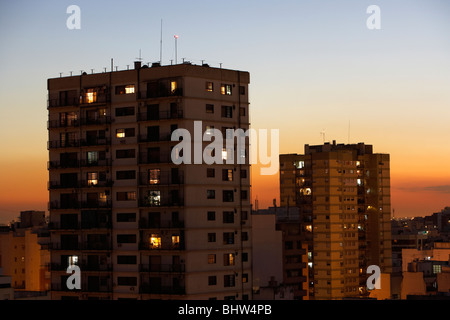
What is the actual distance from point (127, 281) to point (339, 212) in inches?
3565

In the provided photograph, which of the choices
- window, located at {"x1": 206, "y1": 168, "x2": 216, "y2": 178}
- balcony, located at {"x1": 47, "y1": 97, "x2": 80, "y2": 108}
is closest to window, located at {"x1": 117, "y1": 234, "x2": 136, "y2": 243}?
window, located at {"x1": 206, "y1": 168, "x2": 216, "y2": 178}

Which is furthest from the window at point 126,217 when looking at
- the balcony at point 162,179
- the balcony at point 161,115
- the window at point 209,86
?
the window at point 209,86

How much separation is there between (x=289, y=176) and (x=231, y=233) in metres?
89.9

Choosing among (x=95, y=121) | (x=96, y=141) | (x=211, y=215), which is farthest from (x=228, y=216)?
(x=95, y=121)

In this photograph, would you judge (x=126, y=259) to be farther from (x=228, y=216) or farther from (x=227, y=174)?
(x=227, y=174)

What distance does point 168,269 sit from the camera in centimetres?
9075

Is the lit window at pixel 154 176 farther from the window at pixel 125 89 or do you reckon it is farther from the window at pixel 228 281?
the window at pixel 228 281

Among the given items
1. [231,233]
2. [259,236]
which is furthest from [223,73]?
[259,236]

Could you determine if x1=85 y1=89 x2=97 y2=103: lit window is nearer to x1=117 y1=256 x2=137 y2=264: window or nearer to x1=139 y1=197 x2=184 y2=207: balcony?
x1=139 y1=197 x2=184 y2=207: balcony

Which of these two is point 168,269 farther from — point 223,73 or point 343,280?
point 343,280

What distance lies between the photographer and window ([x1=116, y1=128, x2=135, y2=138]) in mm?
95875

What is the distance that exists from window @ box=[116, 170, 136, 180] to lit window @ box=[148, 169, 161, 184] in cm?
231

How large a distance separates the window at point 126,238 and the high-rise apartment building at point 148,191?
0.12m

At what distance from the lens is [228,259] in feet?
307
